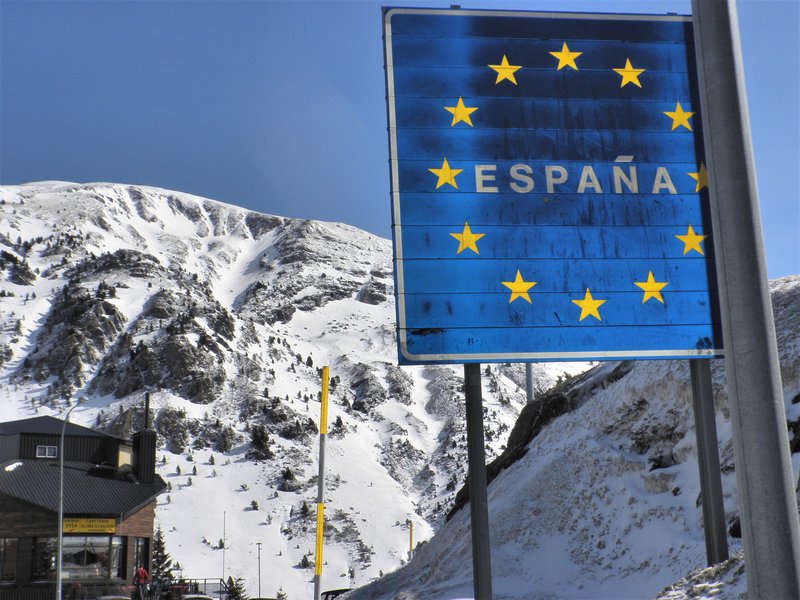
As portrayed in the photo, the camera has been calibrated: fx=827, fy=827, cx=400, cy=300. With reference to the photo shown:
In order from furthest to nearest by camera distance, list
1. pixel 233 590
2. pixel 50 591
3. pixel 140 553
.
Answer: pixel 233 590
pixel 140 553
pixel 50 591

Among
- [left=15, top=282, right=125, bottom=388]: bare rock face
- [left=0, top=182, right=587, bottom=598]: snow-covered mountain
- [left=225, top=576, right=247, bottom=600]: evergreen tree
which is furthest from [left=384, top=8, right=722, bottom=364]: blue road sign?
[left=15, top=282, right=125, bottom=388]: bare rock face

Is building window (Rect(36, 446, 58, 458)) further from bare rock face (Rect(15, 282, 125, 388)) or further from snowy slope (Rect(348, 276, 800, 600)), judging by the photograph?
bare rock face (Rect(15, 282, 125, 388))

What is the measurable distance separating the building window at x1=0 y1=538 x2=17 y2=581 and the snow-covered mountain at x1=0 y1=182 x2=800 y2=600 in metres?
20.5

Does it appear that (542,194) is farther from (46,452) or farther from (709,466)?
(46,452)

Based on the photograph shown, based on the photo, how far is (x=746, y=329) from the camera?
410cm

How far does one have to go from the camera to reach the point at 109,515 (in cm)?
4166

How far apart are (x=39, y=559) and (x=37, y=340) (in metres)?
108

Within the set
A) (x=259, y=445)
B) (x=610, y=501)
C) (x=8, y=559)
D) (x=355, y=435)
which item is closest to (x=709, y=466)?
(x=610, y=501)

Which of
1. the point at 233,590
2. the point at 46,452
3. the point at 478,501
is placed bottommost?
the point at 233,590

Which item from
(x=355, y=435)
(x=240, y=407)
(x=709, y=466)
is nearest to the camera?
(x=709, y=466)

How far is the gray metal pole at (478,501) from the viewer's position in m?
12.1

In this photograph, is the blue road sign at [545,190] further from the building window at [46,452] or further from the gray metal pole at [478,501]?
the building window at [46,452]

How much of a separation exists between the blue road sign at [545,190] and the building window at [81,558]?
112ft

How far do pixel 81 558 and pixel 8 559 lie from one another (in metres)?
3.33
